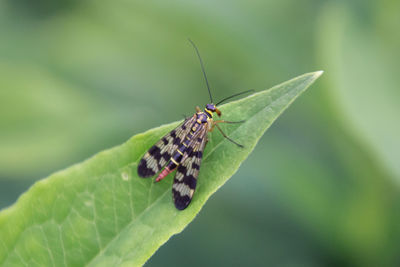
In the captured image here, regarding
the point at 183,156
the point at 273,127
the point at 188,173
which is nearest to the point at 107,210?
the point at 188,173

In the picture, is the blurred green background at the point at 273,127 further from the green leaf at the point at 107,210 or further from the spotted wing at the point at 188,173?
the green leaf at the point at 107,210

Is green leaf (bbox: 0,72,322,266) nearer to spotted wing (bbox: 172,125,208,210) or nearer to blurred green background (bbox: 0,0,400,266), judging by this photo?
spotted wing (bbox: 172,125,208,210)

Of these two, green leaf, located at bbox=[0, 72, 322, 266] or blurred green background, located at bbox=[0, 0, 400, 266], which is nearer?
green leaf, located at bbox=[0, 72, 322, 266]

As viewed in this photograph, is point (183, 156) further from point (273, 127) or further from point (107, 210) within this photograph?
point (273, 127)

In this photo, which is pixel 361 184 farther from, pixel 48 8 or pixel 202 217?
pixel 48 8

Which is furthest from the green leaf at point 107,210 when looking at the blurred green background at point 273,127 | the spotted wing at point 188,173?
the blurred green background at point 273,127

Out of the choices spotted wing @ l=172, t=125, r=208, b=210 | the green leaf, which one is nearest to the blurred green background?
spotted wing @ l=172, t=125, r=208, b=210
